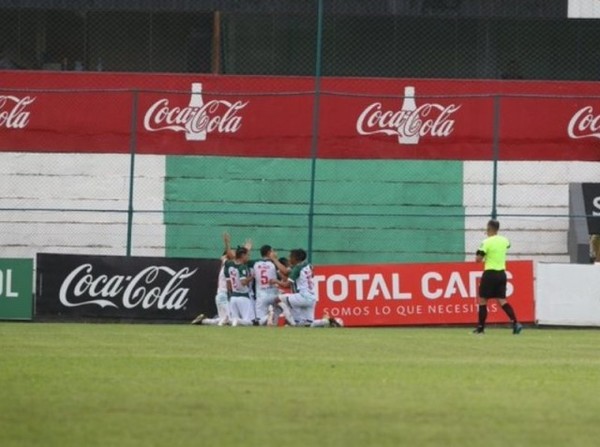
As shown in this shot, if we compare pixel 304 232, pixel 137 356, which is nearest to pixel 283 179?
pixel 304 232

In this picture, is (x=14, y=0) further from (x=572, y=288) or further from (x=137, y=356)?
(x=137, y=356)

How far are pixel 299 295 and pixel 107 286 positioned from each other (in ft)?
11.8

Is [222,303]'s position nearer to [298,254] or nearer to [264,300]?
[264,300]

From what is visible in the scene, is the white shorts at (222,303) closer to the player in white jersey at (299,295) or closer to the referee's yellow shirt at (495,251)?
the player in white jersey at (299,295)

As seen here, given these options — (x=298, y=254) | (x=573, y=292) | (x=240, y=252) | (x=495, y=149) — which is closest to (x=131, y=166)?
(x=240, y=252)

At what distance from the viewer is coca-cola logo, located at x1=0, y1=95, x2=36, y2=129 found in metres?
36.3

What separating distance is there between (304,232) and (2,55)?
7.57 m

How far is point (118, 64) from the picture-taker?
3716 centimetres

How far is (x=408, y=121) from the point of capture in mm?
36750

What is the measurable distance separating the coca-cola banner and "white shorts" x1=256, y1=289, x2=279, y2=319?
4.69 feet

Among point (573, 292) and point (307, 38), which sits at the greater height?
point (307, 38)

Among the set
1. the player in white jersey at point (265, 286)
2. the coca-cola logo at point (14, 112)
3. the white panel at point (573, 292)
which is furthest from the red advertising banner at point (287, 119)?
the white panel at point (573, 292)

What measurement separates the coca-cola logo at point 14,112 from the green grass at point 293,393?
44.0 ft

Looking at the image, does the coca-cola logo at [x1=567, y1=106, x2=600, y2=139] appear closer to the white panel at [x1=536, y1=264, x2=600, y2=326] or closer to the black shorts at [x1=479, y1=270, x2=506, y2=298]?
the white panel at [x1=536, y1=264, x2=600, y2=326]
